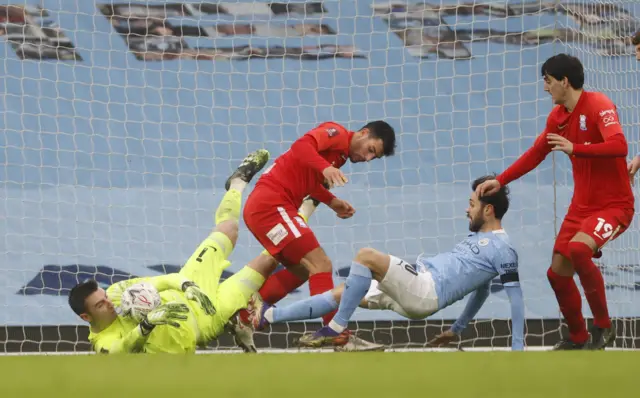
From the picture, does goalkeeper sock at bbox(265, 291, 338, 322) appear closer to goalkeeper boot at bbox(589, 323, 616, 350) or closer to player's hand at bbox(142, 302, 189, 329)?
player's hand at bbox(142, 302, 189, 329)

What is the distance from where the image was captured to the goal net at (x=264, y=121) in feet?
23.4

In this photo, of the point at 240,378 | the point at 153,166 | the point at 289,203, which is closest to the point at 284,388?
the point at 240,378

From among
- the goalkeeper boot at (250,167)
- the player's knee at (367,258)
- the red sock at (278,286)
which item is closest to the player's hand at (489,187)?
the player's knee at (367,258)

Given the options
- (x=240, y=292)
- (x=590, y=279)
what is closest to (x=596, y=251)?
(x=590, y=279)

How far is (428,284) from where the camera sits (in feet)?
17.5

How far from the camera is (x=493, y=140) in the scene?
24.3ft

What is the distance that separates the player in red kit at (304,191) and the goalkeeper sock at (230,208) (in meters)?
0.68

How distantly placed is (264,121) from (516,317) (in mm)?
2890

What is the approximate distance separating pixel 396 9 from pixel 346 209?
7.46 feet

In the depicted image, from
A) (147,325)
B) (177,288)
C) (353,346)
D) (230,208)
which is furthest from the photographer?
(230,208)

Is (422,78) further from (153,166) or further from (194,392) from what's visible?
(194,392)

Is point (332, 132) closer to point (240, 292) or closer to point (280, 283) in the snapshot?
point (280, 283)

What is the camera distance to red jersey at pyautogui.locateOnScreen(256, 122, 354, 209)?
5566 millimetres

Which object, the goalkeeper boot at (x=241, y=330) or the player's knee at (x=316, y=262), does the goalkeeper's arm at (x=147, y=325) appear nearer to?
the goalkeeper boot at (x=241, y=330)
